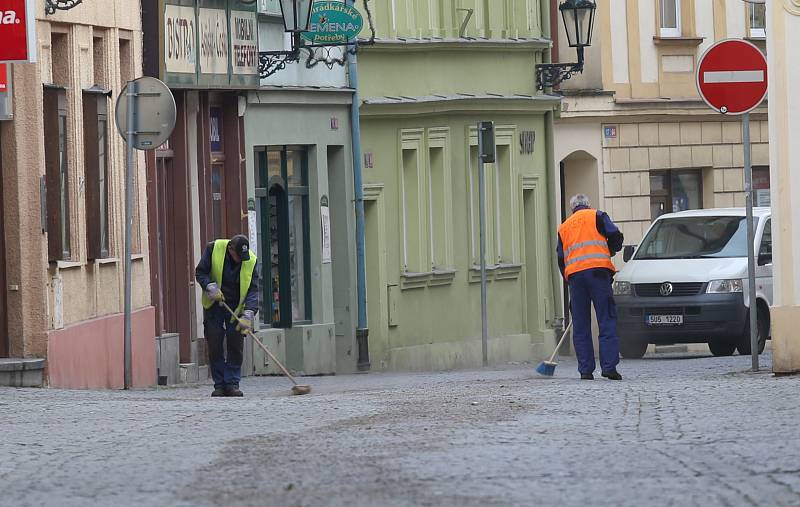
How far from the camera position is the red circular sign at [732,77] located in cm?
1847

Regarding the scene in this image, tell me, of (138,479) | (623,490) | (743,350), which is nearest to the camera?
(623,490)

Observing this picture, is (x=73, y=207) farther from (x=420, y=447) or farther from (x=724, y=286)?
(x=420, y=447)

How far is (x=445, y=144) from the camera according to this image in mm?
31641

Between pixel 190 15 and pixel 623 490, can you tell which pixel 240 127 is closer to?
pixel 190 15

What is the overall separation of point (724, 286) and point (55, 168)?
9.45 m

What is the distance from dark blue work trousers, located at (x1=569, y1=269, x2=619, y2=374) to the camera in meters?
19.1

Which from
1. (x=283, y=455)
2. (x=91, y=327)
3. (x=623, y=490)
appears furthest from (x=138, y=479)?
(x=91, y=327)

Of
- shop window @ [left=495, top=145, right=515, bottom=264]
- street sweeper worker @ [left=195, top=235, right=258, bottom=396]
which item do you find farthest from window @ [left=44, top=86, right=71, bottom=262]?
shop window @ [left=495, top=145, right=515, bottom=264]

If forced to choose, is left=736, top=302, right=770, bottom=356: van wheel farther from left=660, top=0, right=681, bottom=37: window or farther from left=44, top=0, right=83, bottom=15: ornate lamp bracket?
left=660, top=0, right=681, bottom=37: window

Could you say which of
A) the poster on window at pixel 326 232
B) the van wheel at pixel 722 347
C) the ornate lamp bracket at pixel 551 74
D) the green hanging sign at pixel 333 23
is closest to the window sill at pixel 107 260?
the green hanging sign at pixel 333 23

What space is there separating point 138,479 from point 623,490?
7.76ft

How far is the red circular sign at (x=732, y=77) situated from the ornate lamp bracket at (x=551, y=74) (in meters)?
14.9

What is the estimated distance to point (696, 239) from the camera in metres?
27.4

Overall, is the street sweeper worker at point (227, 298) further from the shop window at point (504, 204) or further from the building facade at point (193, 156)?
the shop window at point (504, 204)
